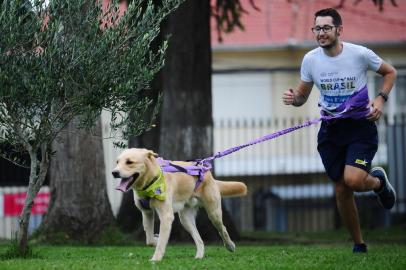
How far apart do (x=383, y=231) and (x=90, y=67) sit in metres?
8.83

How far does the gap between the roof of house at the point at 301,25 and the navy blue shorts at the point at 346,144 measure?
14263mm

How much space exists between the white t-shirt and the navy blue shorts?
0.21 m

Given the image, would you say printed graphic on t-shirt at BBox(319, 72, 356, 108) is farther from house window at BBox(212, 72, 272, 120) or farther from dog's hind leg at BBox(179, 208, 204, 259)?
house window at BBox(212, 72, 272, 120)

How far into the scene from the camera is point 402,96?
24.3 m

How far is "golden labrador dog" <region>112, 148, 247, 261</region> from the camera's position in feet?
Answer: 25.9

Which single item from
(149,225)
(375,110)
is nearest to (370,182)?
(375,110)

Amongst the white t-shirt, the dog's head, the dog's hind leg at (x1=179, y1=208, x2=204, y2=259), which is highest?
the white t-shirt

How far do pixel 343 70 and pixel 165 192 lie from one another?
6.04 ft

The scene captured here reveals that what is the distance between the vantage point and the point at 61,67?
25.7ft

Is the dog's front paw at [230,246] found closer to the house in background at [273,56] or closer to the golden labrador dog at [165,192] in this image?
the golden labrador dog at [165,192]

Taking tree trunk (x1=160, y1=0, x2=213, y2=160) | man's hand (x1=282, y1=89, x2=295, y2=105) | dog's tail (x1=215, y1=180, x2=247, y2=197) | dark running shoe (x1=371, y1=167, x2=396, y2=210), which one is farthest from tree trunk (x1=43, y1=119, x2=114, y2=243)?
dark running shoe (x1=371, y1=167, x2=396, y2=210)

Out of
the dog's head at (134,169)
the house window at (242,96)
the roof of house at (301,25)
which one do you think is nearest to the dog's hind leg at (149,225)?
the dog's head at (134,169)

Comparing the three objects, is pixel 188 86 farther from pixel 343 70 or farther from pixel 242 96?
pixel 242 96

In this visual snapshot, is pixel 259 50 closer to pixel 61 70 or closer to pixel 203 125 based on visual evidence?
pixel 203 125
